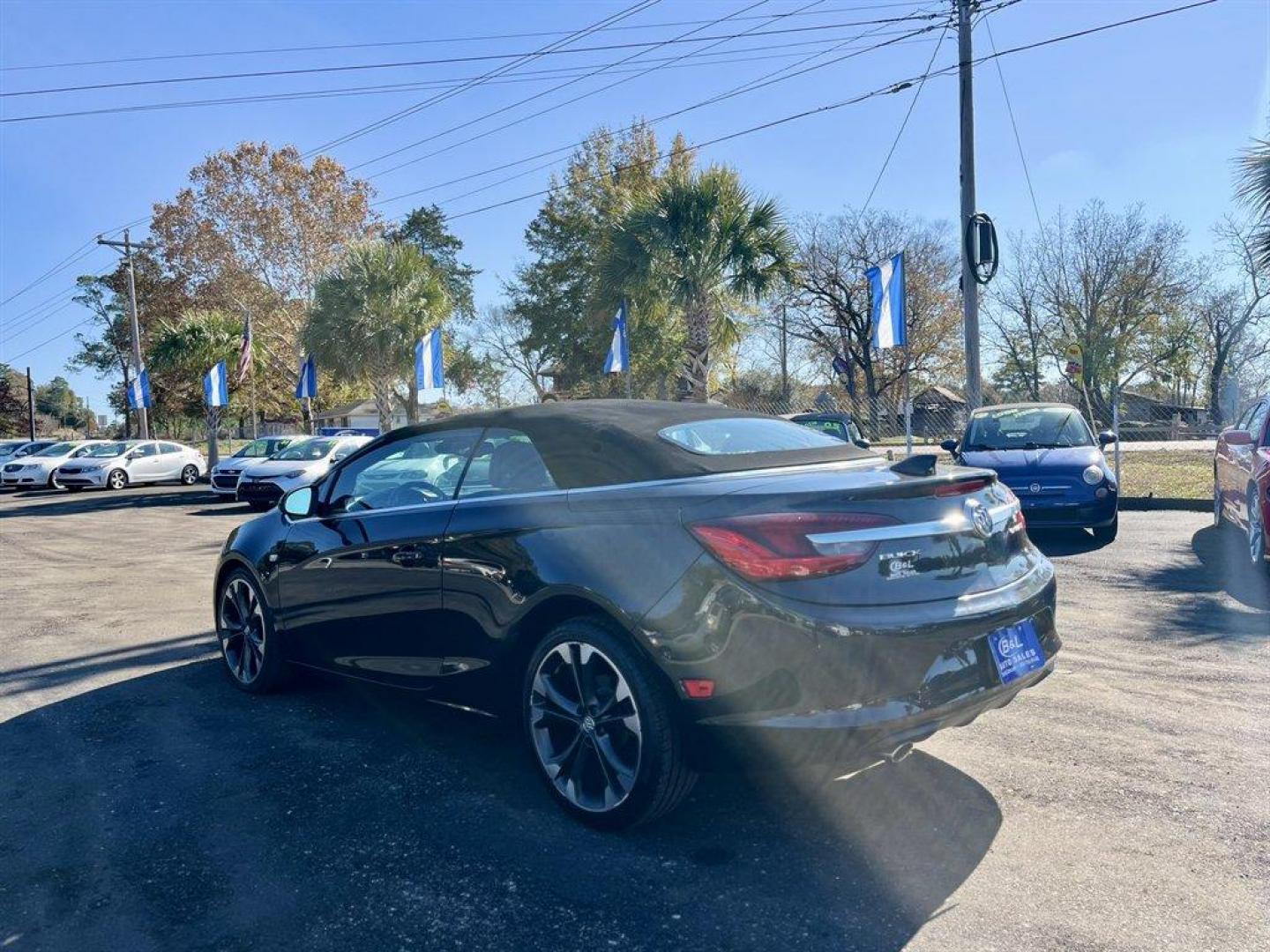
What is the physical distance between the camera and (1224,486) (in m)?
9.64

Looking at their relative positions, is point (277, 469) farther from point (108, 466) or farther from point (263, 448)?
point (108, 466)

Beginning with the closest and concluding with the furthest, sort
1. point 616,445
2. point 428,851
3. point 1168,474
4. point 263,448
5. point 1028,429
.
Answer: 1. point 428,851
2. point 616,445
3. point 1028,429
4. point 1168,474
5. point 263,448

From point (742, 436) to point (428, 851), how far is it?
201 cm

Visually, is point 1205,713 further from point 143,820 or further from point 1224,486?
point 1224,486

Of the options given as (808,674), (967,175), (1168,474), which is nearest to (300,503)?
(808,674)

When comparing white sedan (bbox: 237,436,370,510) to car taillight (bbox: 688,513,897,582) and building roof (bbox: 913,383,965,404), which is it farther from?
building roof (bbox: 913,383,965,404)

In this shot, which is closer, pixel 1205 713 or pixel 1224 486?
pixel 1205 713

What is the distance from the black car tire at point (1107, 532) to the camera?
983 cm

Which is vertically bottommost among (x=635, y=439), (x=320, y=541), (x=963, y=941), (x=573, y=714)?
(x=963, y=941)

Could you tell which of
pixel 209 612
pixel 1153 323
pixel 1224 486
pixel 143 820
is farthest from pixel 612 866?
pixel 1153 323

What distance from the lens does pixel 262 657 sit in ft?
16.3

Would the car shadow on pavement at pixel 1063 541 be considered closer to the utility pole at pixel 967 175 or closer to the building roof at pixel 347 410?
the utility pole at pixel 967 175

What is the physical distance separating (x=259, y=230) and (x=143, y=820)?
3767cm

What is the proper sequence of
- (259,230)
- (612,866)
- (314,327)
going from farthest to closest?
(259,230)
(314,327)
(612,866)
